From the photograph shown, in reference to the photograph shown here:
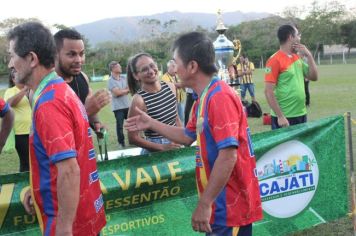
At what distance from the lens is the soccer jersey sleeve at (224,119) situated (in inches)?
96.3

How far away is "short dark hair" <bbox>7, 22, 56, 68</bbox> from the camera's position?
2227mm

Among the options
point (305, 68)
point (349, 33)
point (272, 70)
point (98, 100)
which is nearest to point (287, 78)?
point (272, 70)

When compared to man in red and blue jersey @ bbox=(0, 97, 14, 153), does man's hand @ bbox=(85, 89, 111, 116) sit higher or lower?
higher

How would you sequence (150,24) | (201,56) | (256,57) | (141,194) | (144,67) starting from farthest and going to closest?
1. (150,24)
2. (256,57)
3. (144,67)
4. (141,194)
5. (201,56)

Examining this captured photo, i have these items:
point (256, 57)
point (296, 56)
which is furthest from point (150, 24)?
point (296, 56)

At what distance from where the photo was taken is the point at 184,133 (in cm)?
320

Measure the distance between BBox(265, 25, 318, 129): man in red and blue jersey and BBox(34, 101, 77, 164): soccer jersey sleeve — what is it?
158 inches

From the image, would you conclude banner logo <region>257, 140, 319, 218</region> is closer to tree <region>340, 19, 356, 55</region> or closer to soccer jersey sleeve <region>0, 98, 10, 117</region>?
soccer jersey sleeve <region>0, 98, 10, 117</region>

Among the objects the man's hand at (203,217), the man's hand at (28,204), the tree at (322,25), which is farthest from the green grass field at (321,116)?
the tree at (322,25)

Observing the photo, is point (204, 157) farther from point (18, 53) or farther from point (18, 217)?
point (18, 217)

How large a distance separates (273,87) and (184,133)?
300cm

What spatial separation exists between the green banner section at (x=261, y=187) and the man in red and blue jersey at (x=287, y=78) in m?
1.04

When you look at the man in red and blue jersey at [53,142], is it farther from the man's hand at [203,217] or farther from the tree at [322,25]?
the tree at [322,25]

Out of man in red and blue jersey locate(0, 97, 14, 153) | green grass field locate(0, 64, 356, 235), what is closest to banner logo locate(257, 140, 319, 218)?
green grass field locate(0, 64, 356, 235)
